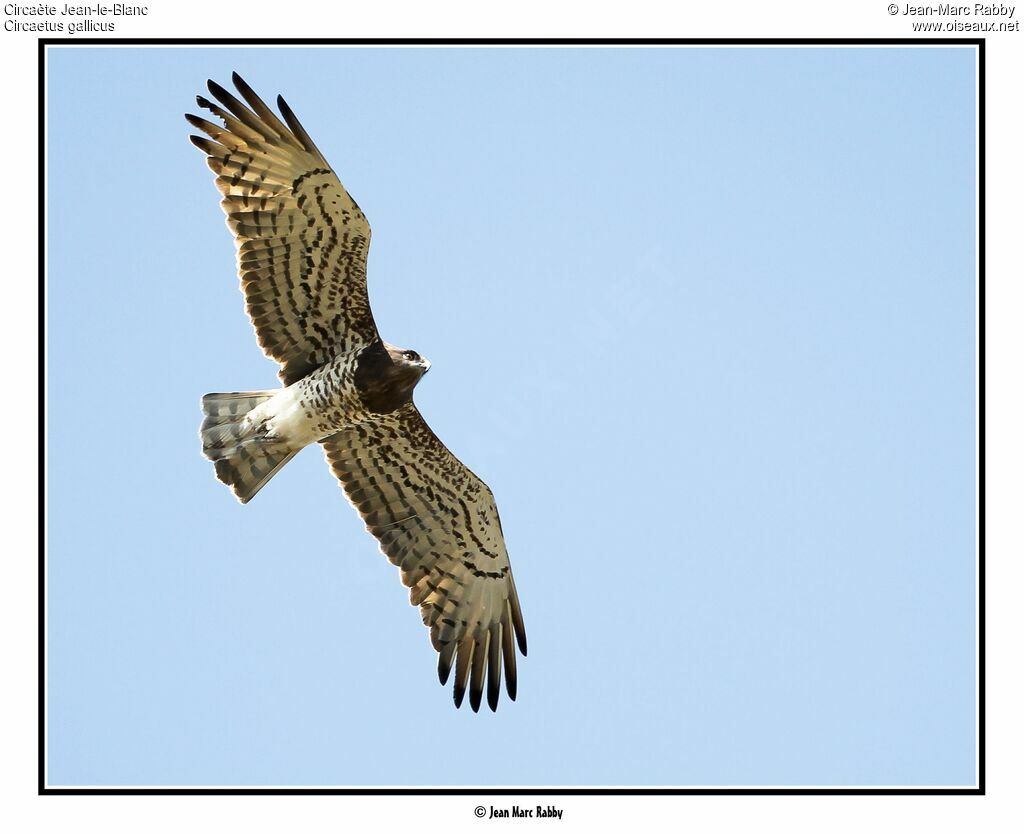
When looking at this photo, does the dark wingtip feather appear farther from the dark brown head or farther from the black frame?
the dark brown head

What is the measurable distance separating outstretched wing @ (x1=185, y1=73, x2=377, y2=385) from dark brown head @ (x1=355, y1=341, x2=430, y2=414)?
302 millimetres

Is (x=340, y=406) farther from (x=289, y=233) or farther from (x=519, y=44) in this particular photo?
(x=519, y=44)

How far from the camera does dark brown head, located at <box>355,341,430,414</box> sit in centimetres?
1062

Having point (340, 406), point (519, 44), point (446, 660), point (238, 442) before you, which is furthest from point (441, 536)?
point (519, 44)

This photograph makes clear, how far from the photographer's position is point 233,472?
10.7 m

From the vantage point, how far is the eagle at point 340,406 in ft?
33.8

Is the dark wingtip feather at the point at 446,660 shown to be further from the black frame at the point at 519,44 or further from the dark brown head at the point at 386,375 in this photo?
the dark brown head at the point at 386,375

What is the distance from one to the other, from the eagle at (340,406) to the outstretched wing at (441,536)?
0.01m

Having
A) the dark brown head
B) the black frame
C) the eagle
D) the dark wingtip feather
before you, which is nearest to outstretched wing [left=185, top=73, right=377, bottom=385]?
the eagle

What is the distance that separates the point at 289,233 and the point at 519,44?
2295mm

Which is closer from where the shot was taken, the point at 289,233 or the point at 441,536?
the point at 289,233

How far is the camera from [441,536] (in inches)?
455
